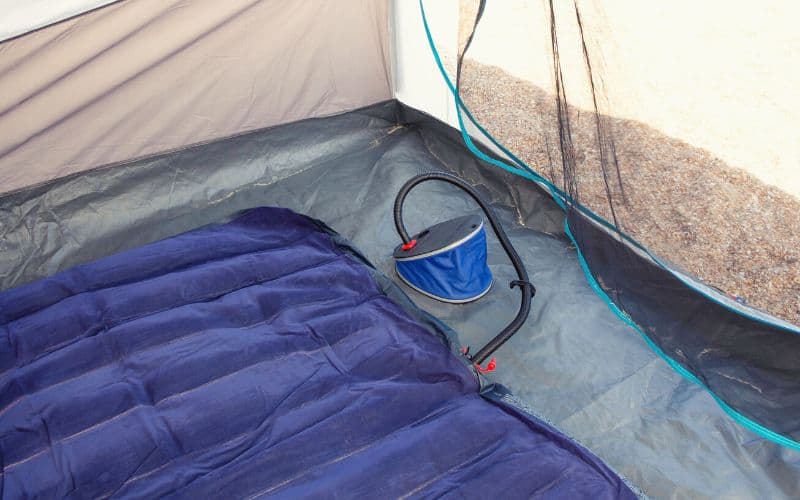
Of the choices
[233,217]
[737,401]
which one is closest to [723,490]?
[737,401]

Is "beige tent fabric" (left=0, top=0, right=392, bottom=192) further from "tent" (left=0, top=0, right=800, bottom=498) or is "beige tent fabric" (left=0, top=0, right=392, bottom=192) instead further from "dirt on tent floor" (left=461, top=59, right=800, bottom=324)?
"dirt on tent floor" (left=461, top=59, right=800, bottom=324)

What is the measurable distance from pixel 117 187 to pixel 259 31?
29.2 inches

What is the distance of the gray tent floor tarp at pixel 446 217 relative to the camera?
1.61 m

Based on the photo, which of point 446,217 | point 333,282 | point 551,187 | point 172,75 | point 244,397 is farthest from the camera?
point 446,217

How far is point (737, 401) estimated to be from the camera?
1649 mm

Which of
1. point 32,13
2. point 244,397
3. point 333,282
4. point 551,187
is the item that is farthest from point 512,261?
point 32,13

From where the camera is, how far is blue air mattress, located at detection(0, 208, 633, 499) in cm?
130

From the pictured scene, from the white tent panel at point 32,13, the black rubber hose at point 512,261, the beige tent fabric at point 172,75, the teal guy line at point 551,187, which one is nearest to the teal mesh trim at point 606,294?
the teal guy line at point 551,187

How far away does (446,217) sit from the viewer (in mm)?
2479

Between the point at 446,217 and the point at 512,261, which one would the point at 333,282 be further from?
the point at 446,217

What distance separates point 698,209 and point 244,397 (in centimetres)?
111

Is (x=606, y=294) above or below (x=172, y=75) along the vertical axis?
below

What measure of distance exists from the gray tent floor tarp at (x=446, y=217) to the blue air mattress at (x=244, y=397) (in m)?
0.29

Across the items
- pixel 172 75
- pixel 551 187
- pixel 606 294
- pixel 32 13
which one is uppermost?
pixel 32 13
